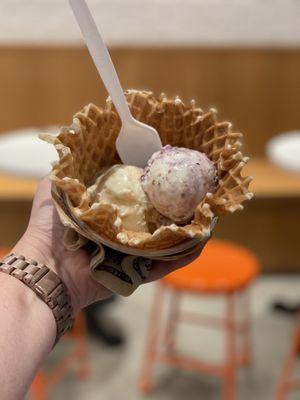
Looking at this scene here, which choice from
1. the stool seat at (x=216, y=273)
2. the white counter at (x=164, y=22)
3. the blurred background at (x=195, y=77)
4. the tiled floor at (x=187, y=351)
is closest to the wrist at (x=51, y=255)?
the stool seat at (x=216, y=273)

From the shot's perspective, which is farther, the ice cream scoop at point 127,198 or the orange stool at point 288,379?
the orange stool at point 288,379

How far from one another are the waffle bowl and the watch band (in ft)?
0.20

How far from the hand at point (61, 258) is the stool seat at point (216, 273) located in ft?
3.12

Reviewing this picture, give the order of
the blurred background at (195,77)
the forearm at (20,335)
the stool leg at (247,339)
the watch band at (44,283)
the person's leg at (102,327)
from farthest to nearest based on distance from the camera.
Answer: the blurred background at (195,77) < the person's leg at (102,327) < the stool leg at (247,339) < the watch band at (44,283) < the forearm at (20,335)

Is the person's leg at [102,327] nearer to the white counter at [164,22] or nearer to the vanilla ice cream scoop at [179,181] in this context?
the white counter at [164,22]

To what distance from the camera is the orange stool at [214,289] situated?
1954 millimetres

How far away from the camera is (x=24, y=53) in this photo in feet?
9.98

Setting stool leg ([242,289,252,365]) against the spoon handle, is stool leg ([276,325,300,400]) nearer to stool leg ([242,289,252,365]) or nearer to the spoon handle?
stool leg ([242,289,252,365])

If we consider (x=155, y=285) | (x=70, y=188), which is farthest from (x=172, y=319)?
(x=70, y=188)

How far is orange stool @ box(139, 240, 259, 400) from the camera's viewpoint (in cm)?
195

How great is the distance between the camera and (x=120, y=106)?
93cm

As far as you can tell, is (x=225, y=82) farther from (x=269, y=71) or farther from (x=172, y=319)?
(x=172, y=319)

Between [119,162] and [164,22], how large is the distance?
2.19 m

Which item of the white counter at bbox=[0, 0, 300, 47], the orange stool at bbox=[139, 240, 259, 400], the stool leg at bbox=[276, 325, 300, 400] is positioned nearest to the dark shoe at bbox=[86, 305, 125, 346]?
the orange stool at bbox=[139, 240, 259, 400]
